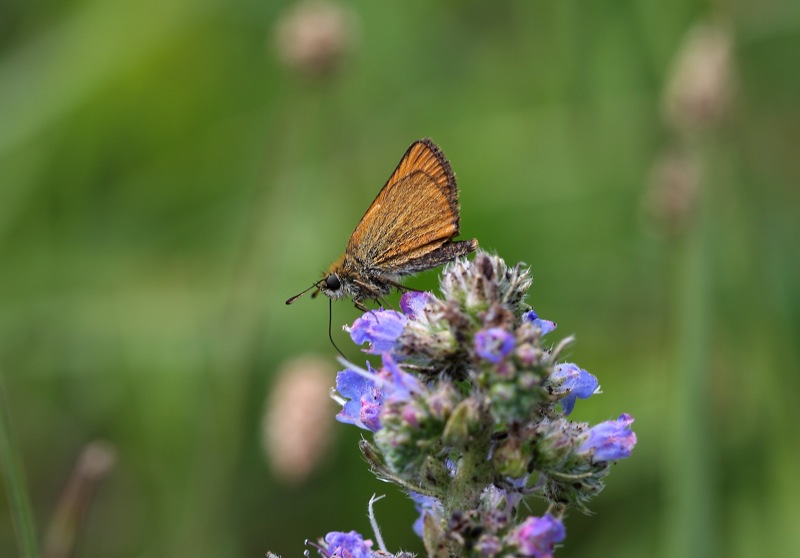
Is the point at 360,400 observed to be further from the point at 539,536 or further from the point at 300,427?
the point at 300,427

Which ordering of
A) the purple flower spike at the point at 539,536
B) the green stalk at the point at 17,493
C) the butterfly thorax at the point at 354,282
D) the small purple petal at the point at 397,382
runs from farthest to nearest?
the butterfly thorax at the point at 354,282 < the green stalk at the point at 17,493 < the small purple petal at the point at 397,382 < the purple flower spike at the point at 539,536

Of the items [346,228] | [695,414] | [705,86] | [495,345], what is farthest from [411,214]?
[346,228]

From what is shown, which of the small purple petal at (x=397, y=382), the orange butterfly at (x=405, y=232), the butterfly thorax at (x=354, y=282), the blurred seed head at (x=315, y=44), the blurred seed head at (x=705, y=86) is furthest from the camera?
the blurred seed head at (x=315, y=44)

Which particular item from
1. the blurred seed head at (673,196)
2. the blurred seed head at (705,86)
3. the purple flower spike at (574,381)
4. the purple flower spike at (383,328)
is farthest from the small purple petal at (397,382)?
the blurred seed head at (705,86)

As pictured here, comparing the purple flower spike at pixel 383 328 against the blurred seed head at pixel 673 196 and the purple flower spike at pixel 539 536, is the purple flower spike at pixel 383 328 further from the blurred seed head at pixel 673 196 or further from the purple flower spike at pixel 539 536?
the blurred seed head at pixel 673 196

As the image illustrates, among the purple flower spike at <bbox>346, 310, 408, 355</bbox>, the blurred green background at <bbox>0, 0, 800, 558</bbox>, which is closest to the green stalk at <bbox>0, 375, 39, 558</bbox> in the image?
the purple flower spike at <bbox>346, 310, 408, 355</bbox>

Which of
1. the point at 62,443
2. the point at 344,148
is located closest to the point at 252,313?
the point at 62,443

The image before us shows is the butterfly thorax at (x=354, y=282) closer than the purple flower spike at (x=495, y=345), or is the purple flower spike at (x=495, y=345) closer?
the purple flower spike at (x=495, y=345)

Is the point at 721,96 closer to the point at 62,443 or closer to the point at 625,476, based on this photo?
the point at 625,476
